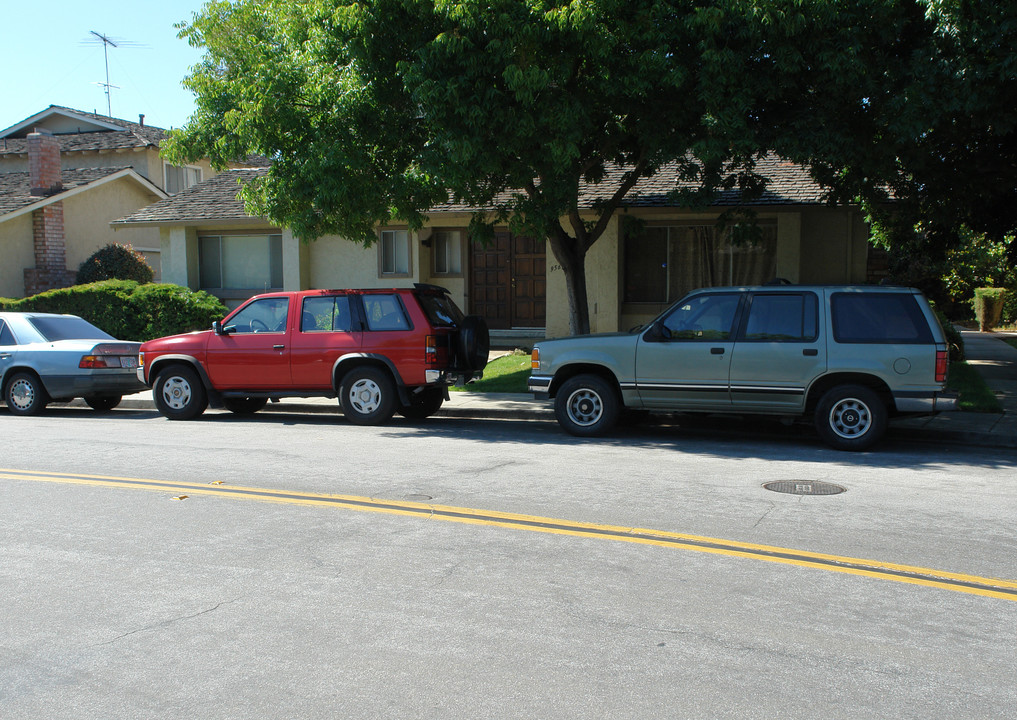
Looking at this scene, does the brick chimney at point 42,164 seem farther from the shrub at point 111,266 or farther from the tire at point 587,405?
the tire at point 587,405

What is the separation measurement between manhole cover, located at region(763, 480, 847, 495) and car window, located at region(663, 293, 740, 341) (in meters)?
2.71

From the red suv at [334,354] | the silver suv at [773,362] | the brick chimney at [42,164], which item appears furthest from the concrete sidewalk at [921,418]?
the brick chimney at [42,164]

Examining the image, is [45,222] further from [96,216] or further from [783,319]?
[783,319]

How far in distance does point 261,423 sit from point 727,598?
9016 millimetres

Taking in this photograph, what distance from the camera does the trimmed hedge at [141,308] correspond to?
21.3 m

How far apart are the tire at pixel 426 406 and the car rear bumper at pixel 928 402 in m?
6.22

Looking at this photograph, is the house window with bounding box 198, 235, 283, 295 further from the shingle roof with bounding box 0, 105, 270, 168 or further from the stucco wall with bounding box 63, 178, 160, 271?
the shingle roof with bounding box 0, 105, 270, 168

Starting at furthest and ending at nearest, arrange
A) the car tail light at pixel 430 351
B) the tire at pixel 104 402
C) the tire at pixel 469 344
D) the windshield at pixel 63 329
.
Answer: the tire at pixel 104 402 → the windshield at pixel 63 329 → the tire at pixel 469 344 → the car tail light at pixel 430 351

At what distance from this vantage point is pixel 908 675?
13.1 feet

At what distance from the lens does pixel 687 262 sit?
2000 cm

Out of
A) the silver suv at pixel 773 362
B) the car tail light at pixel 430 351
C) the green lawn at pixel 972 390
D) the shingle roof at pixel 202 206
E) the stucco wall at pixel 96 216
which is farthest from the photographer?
the stucco wall at pixel 96 216

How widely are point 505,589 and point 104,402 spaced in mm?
11771

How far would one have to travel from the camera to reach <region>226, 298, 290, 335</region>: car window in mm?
12469

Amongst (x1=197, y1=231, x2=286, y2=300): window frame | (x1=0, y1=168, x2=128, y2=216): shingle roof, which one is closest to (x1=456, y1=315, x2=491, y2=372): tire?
(x1=197, y1=231, x2=286, y2=300): window frame
